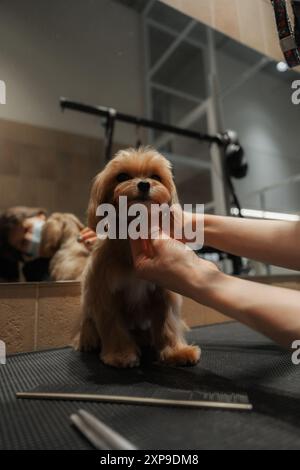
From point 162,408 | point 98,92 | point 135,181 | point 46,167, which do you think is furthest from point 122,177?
point 98,92

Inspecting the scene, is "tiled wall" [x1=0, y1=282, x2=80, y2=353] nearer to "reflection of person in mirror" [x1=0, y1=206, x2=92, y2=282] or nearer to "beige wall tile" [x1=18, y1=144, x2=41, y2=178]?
"reflection of person in mirror" [x1=0, y1=206, x2=92, y2=282]

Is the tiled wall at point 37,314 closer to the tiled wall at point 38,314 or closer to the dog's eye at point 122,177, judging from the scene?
the tiled wall at point 38,314

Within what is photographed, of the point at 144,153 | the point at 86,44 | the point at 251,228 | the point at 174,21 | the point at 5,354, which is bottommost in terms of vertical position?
the point at 5,354

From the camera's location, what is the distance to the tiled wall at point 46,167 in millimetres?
1787

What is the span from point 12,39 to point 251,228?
1.52 metres

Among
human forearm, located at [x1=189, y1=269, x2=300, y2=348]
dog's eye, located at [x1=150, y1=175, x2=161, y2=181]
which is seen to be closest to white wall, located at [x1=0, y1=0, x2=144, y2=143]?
dog's eye, located at [x1=150, y1=175, x2=161, y2=181]

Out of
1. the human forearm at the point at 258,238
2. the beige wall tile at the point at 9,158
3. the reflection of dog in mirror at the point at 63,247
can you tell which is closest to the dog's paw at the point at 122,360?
the human forearm at the point at 258,238

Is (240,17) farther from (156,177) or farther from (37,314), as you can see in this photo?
(37,314)

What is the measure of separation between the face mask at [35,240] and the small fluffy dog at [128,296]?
2.17ft

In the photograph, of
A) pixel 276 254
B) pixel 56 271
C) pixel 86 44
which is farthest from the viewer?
pixel 86 44

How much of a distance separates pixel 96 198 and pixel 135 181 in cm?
17

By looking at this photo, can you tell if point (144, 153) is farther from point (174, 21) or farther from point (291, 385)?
point (174, 21)

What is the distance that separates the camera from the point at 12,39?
1.64 metres
